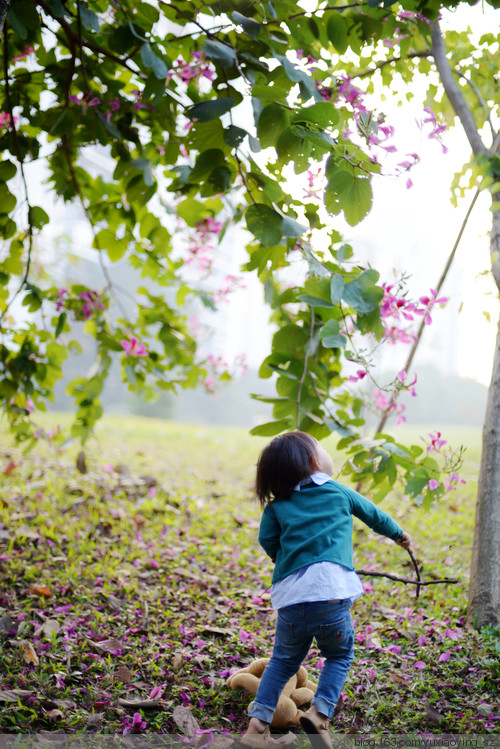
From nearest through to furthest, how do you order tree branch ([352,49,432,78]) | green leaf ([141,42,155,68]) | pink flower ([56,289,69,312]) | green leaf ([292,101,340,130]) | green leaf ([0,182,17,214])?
green leaf ([292,101,340,130])
green leaf ([141,42,155,68])
green leaf ([0,182,17,214])
tree branch ([352,49,432,78])
pink flower ([56,289,69,312])

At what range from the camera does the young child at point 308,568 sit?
1.55 m

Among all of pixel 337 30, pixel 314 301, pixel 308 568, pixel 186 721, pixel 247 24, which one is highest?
pixel 337 30

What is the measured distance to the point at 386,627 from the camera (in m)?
2.26

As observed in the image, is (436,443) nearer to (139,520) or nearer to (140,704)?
(140,704)

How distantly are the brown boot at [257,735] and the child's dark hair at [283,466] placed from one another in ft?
1.96

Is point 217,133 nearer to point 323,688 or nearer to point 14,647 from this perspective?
point 323,688

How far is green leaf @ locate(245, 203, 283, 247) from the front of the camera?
67.0 inches

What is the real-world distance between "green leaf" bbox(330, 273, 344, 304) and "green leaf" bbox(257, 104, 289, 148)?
46cm

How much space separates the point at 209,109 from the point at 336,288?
646mm

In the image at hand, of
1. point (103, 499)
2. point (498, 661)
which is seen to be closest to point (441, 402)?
point (103, 499)

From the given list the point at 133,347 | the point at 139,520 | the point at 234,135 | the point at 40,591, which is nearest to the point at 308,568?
the point at 234,135

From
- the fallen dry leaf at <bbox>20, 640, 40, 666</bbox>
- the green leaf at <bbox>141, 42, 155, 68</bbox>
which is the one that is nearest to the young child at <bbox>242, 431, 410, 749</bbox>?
the fallen dry leaf at <bbox>20, 640, 40, 666</bbox>

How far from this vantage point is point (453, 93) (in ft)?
7.90

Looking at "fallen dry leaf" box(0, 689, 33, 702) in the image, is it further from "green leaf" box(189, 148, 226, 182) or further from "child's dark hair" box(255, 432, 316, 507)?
"green leaf" box(189, 148, 226, 182)
